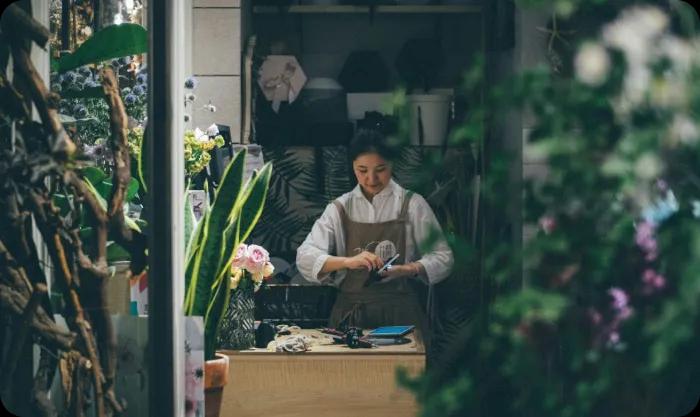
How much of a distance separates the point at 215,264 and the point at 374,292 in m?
1.66

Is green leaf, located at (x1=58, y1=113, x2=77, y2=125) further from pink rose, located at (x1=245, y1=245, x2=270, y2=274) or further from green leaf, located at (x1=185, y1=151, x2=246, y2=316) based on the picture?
pink rose, located at (x1=245, y1=245, x2=270, y2=274)

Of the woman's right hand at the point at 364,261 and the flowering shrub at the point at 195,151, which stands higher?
the flowering shrub at the point at 195,151

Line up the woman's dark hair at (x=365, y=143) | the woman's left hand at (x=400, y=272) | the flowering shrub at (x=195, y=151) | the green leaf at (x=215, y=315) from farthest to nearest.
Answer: the woman's dark hair at (x=365, y=143), the woman's left hand at (x=400, y=272), the flowering shrub at (x=195, y=151), the green leaf at (x=215, y=315)

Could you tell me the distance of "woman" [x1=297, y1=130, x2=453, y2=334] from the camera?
4.73m

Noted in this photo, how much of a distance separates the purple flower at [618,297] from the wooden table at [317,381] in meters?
2.23

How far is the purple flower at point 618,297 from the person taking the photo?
1.38 meters

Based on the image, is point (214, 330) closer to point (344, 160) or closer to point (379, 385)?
point (379, 385)

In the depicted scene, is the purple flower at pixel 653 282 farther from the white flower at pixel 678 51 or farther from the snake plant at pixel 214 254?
the snake plant at pixel 214 254

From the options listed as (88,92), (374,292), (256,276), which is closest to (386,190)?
(374,292)

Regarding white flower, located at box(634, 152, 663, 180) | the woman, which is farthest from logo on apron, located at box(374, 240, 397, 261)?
white flower, located at box(634, 152, 663, 180)

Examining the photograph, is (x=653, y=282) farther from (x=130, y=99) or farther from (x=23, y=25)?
(x=130, y=99)

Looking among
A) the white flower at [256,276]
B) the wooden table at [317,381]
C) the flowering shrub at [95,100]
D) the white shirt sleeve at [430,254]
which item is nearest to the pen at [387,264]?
the white shirt sleeve at [430,254]

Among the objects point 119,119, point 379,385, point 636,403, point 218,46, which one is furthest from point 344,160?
point 636,403

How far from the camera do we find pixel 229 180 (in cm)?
323
